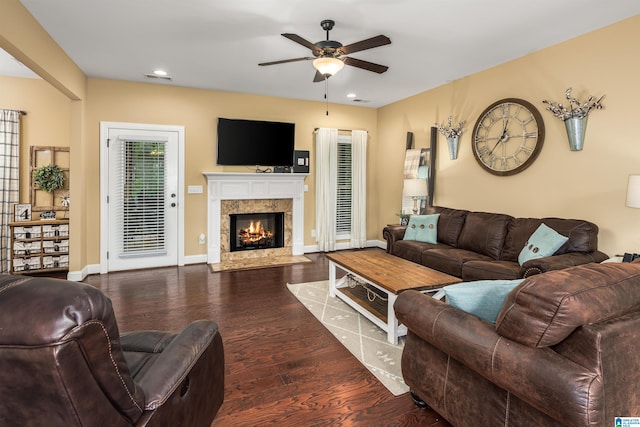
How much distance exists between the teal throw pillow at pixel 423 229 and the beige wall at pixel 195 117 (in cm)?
212

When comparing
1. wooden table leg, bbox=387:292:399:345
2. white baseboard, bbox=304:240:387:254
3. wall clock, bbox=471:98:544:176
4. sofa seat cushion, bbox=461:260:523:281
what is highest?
wall clock, bbox=471:98:544:176

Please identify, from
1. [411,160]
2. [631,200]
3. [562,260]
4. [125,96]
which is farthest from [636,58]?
[125,96]

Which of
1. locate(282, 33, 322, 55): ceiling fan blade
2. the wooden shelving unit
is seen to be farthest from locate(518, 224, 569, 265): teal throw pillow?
the wooden shelving unit

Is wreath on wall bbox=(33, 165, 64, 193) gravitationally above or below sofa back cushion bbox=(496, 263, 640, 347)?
above

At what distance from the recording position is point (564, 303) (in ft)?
4.18

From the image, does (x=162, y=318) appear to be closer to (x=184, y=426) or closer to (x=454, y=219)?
(x=184, y=426)

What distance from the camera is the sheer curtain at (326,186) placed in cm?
628

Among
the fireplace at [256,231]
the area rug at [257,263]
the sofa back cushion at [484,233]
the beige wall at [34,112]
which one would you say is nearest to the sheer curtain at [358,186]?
the area rug at [257,263]

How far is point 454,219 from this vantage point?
4.66 m

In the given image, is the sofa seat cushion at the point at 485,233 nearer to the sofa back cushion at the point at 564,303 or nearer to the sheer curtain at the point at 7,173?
the sofa back cushion at the point at 564,303

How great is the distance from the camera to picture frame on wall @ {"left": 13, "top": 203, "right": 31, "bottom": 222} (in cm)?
474

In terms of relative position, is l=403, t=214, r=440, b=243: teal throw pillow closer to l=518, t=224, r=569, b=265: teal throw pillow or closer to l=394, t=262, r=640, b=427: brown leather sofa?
l=518, t=224, r=569, b=265: teal throw pillow

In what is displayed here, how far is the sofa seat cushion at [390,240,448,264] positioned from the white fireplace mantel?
2024 millimetres

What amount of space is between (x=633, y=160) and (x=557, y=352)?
2832 mm
